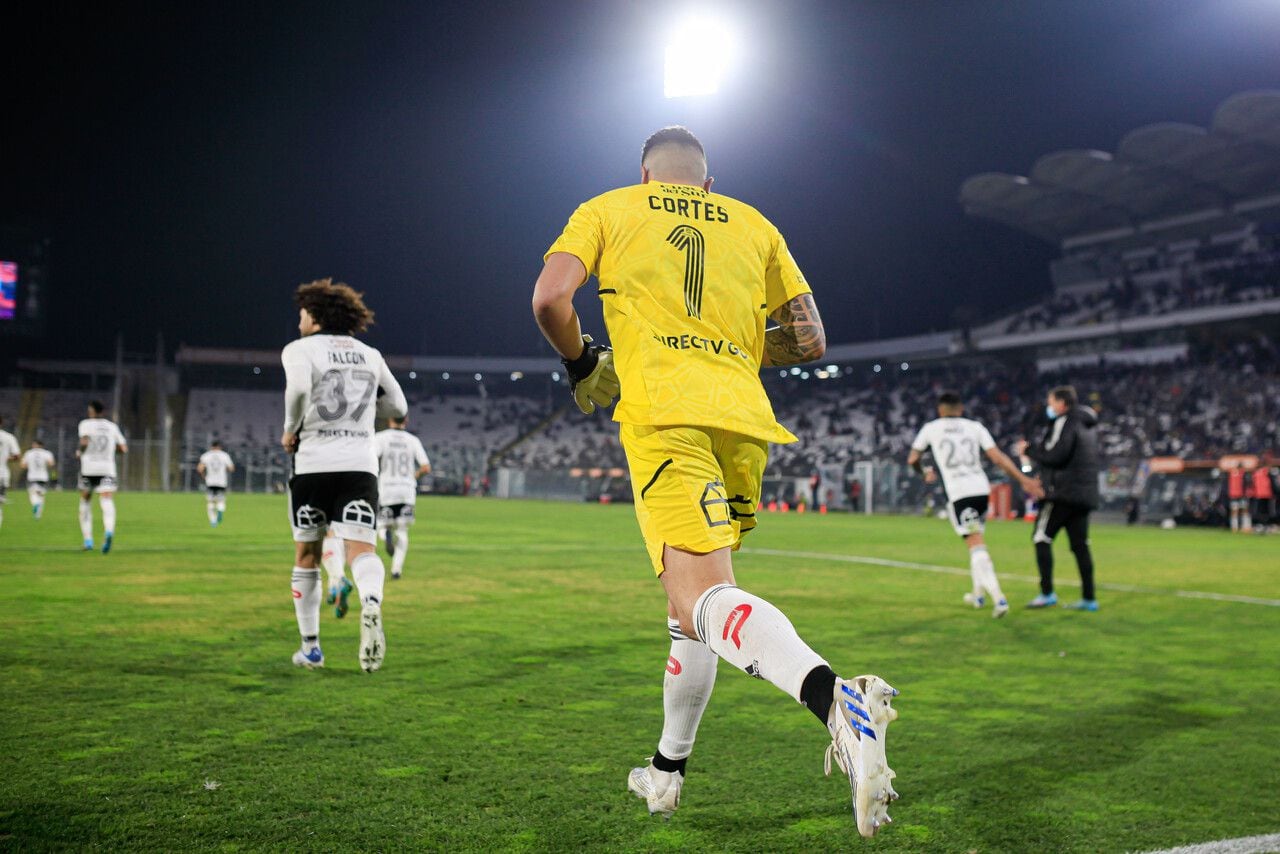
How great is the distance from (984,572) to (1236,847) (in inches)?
244

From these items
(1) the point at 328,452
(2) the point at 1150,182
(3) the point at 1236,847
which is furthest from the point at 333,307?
(2) the point at 1150,182

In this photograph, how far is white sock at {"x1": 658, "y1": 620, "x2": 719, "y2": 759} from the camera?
10.6ft

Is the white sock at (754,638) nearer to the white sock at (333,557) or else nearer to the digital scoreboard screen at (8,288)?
the white sock at (333,557)

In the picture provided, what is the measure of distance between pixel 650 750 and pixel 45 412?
212 feet

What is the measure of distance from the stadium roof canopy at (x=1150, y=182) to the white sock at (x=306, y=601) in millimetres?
38040

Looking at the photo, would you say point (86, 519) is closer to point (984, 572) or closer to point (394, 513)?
point (394, 513)

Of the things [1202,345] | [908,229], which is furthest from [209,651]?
[908,229]

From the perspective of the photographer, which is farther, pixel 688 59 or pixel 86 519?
pixel 86 519

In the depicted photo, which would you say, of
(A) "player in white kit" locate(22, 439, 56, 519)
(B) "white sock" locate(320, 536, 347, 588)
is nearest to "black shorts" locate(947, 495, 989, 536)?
(B) "white sock" locate(320, 536, 347, 588)

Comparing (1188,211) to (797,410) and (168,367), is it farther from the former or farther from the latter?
(168,367)

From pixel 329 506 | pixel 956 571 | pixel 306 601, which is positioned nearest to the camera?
pixel 329 506

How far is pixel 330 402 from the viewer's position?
5832mm

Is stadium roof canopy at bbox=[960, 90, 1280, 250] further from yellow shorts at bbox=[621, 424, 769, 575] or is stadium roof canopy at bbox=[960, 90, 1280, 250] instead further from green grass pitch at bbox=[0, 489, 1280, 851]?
yellow shorts at bbox=[621, 424, 769, 575]

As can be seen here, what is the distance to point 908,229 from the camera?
51.0 metres
